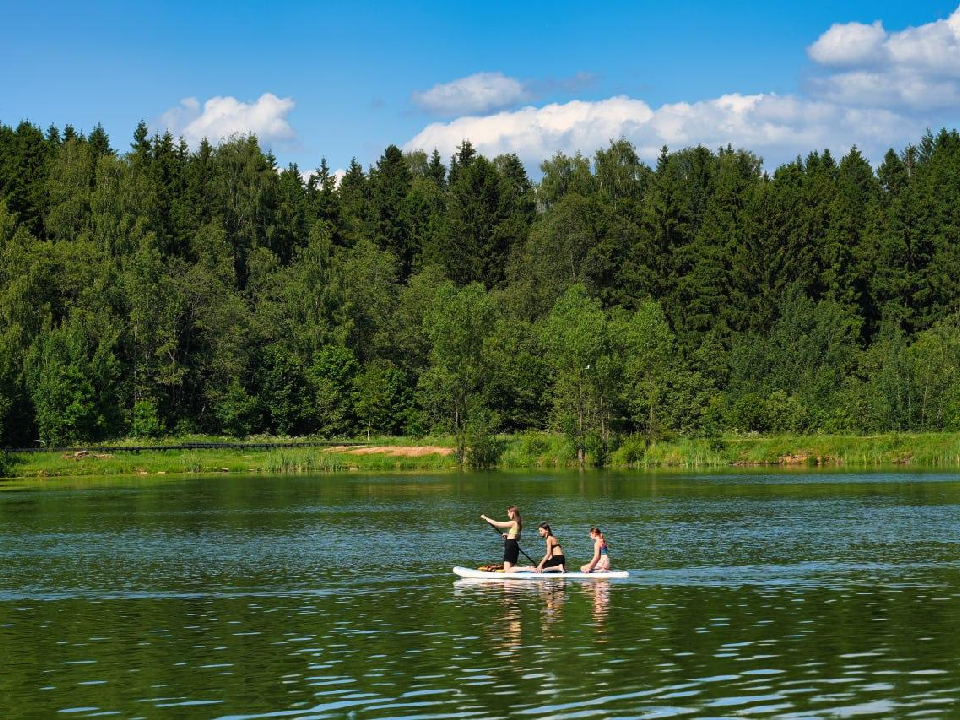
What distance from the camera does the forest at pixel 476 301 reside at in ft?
397

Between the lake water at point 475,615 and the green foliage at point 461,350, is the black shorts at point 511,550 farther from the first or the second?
the green foliage at point 461,350

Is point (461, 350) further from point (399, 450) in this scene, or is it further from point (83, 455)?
point (83, 455)

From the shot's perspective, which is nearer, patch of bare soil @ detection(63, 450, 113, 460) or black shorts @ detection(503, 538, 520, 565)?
black shorts @ detection(503, 538, 520, 565)

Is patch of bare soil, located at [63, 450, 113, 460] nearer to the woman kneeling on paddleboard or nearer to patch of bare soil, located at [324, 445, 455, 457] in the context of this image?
patch of bare soil, located at [324, 445, 455, 457]

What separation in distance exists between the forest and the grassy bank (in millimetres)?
3366

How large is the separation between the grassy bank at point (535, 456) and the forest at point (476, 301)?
3366mm

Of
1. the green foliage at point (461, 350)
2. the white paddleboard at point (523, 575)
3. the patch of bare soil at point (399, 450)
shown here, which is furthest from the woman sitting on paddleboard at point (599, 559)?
the green foliage at point (461, 350)

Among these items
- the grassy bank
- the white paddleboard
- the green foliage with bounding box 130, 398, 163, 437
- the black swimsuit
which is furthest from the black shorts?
the green foliage with bounding box 130, 398, 163, 437

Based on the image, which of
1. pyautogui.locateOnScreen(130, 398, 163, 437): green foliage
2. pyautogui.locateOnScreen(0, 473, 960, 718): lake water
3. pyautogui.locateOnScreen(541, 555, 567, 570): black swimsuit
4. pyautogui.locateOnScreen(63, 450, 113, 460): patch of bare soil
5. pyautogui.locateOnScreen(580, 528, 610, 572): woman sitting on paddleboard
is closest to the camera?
pyautogui.locateOnScreen(0, 473, 960, 718): lake water

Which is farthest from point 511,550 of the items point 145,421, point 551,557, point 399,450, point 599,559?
point 145,421

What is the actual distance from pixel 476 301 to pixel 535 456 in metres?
16.4

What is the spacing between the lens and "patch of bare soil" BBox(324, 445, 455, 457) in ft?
393

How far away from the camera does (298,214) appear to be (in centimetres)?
17125

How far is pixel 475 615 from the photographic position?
34.4 m
